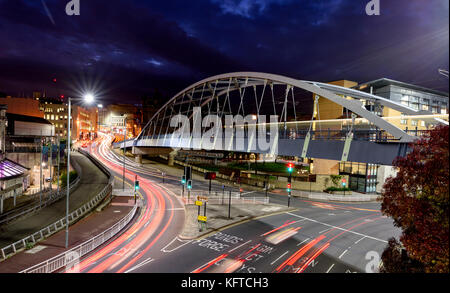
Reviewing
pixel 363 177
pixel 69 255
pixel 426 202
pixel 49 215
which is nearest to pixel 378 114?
pixel 363 177

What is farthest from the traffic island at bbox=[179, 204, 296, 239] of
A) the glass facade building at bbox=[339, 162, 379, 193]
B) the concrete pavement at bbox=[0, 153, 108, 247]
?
the glass facade building at bbox=[339, 162, 379, 193]

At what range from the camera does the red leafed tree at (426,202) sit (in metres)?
8.39

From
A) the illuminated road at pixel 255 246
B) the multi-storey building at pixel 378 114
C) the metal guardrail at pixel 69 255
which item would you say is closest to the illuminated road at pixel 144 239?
the illuminated road at pixel 255 246

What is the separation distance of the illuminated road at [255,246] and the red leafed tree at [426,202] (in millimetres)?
8069

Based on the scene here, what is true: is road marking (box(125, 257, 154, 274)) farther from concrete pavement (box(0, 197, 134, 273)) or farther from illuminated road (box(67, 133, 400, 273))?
concrete pavement (box(0, 197, 134, 273))

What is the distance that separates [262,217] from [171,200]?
1362 centimetres

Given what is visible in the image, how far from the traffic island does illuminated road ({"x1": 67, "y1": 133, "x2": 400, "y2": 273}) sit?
0.88m

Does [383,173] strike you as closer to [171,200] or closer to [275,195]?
[275,195]

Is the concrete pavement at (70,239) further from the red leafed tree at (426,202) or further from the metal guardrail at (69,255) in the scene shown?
the red leafed tree at (426,202)

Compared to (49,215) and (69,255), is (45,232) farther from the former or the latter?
(69,255)

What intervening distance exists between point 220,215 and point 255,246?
922 centimetres

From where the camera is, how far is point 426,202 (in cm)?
902

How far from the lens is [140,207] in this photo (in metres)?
32.0
